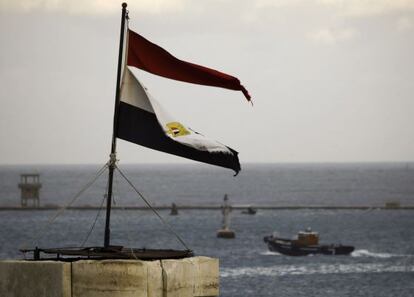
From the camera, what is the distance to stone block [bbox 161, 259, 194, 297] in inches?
532

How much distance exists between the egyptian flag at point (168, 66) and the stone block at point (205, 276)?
2.29m

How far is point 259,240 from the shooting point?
496 ft

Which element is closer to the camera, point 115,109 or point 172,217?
point 115,109

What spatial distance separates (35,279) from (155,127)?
7.61 ft

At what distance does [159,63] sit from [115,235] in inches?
5424

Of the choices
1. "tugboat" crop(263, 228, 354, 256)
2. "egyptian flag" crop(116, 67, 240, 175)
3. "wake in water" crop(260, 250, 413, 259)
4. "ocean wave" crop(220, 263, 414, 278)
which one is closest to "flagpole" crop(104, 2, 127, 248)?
"egyptian flag" crop(116, 67, 240, 175)

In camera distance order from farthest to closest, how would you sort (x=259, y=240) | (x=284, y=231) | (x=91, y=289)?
1. (x=284, y=231)
2. (x=259, y=240)
3. (x=91, y=289)

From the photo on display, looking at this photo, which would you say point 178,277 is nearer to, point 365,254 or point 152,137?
point 152,137

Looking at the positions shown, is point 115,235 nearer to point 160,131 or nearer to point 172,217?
point 172,217

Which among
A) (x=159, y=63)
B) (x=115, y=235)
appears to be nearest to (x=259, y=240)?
(x=115, y=235)

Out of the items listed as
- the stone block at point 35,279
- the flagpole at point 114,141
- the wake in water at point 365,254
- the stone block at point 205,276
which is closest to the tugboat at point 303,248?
the wake in water at point 365,254

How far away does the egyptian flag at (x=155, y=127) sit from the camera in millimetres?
14742

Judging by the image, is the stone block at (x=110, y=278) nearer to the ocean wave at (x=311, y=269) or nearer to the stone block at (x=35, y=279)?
the stone block at (x=35, y=279)

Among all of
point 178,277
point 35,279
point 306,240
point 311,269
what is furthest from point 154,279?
point 306,240
